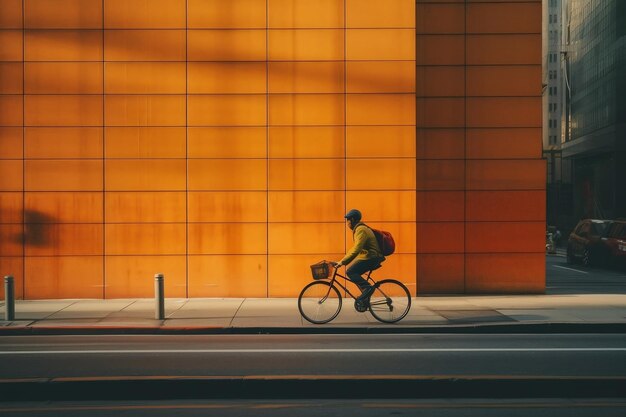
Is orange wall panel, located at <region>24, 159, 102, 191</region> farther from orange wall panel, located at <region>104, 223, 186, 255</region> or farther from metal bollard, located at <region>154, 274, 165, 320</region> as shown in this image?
metal bollard, located at <region>154, 274, 165, 320</region>

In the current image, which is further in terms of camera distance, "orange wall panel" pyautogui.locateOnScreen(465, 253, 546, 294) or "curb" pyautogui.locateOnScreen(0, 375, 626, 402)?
"orange wall panel" pyautogui.locateOnScreen(465, 253, 546, 294)

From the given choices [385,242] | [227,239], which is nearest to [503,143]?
[385,242]

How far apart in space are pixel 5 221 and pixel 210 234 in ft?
14.4

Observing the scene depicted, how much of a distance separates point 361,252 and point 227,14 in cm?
676

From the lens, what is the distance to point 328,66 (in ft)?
52.4

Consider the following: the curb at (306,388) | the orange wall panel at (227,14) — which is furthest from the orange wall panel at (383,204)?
the curb at (306,388)

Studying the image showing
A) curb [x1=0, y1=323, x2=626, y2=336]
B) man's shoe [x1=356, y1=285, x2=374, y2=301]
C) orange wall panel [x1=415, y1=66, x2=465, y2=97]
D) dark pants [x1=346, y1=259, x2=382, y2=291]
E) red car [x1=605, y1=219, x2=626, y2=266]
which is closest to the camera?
curb [x1=0, y1=323, x2=626, y2=336]

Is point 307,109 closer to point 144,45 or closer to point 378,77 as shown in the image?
point 378,77

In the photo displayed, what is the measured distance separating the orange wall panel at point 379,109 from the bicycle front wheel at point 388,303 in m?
4.76

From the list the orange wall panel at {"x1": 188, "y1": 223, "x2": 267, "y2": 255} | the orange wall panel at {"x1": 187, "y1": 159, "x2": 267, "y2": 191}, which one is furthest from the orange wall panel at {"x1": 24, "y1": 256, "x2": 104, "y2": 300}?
the orange wall panel at {"x1": 187, "y1": 159, "x2": 267, "y2": 191}

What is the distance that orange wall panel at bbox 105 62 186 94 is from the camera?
624 inches

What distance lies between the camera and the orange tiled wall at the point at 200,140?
1580cm

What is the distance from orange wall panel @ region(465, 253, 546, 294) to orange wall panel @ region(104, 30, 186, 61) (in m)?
8.05

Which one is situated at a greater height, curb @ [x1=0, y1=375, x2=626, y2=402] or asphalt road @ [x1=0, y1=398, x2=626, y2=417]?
curb @ [x1=0, y1=375, x2=626, y2=402]
